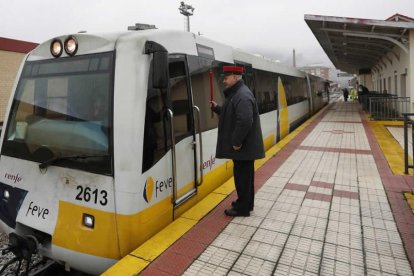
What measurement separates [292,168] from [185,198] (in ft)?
10.3

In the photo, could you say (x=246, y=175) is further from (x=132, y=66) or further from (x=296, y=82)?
(x=296, y=82)

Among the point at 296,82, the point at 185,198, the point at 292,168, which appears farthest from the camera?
the point at 296,82

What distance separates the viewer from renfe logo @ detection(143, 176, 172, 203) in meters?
3.14

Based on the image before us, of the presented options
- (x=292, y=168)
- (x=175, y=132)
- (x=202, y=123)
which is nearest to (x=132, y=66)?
(x=175, y=132)

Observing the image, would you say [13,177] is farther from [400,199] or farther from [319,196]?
[400,199]

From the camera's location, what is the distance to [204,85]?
461 centimetres

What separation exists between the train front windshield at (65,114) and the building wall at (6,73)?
15.6 m

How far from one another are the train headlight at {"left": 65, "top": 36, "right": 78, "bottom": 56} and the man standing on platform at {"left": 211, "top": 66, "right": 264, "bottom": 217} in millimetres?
1632

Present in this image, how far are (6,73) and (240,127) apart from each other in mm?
17909

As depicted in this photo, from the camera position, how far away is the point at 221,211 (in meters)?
4.14

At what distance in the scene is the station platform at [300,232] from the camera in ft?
9.56

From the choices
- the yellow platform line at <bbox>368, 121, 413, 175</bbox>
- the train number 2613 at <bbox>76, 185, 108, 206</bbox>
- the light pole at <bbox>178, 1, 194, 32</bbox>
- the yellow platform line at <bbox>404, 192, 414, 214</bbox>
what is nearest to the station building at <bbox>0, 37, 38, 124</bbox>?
the light pole at <bbox>178, 1, 194, 32</bbox>

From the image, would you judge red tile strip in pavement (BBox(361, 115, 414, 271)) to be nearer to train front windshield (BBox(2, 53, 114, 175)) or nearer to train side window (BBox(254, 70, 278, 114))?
train side window (BBox(254, 70, 278, 114))

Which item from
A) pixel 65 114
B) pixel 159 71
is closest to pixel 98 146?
pixel 65 114
